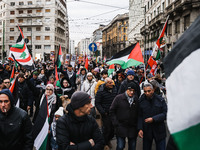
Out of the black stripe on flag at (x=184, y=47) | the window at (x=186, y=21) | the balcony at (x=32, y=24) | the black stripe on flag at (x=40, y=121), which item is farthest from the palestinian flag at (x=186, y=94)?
the balcony at (x=32, y=24)

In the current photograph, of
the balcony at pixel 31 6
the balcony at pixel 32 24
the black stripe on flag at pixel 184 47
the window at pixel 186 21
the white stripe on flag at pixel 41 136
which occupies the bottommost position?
the white stripe on flag at pixel 41 136

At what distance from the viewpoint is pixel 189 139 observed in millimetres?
1270

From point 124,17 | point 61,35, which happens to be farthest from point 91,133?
point 124,17

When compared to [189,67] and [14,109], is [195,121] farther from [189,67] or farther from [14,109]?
[14,109]

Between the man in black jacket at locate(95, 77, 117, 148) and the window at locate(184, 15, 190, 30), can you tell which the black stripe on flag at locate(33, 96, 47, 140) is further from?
the window at locate(184, 15, 190, 30)

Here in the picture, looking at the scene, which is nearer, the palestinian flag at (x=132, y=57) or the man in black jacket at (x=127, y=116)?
the man in black jacket at (x=127, y=116)

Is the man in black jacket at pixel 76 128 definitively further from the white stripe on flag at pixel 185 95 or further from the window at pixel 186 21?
the window at pixel 186 21

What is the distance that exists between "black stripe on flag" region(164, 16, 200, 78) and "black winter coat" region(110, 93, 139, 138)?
307 centimetres

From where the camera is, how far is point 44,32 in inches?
2361

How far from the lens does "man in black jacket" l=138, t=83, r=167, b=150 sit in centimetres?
422

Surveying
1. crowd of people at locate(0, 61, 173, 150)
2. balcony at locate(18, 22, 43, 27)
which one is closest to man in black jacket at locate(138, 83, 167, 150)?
crowd of people at locate(0, 61, 173, 150)

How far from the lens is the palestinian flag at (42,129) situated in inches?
163

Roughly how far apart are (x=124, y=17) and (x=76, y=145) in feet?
266

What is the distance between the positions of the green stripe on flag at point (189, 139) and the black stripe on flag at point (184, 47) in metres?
0.38
